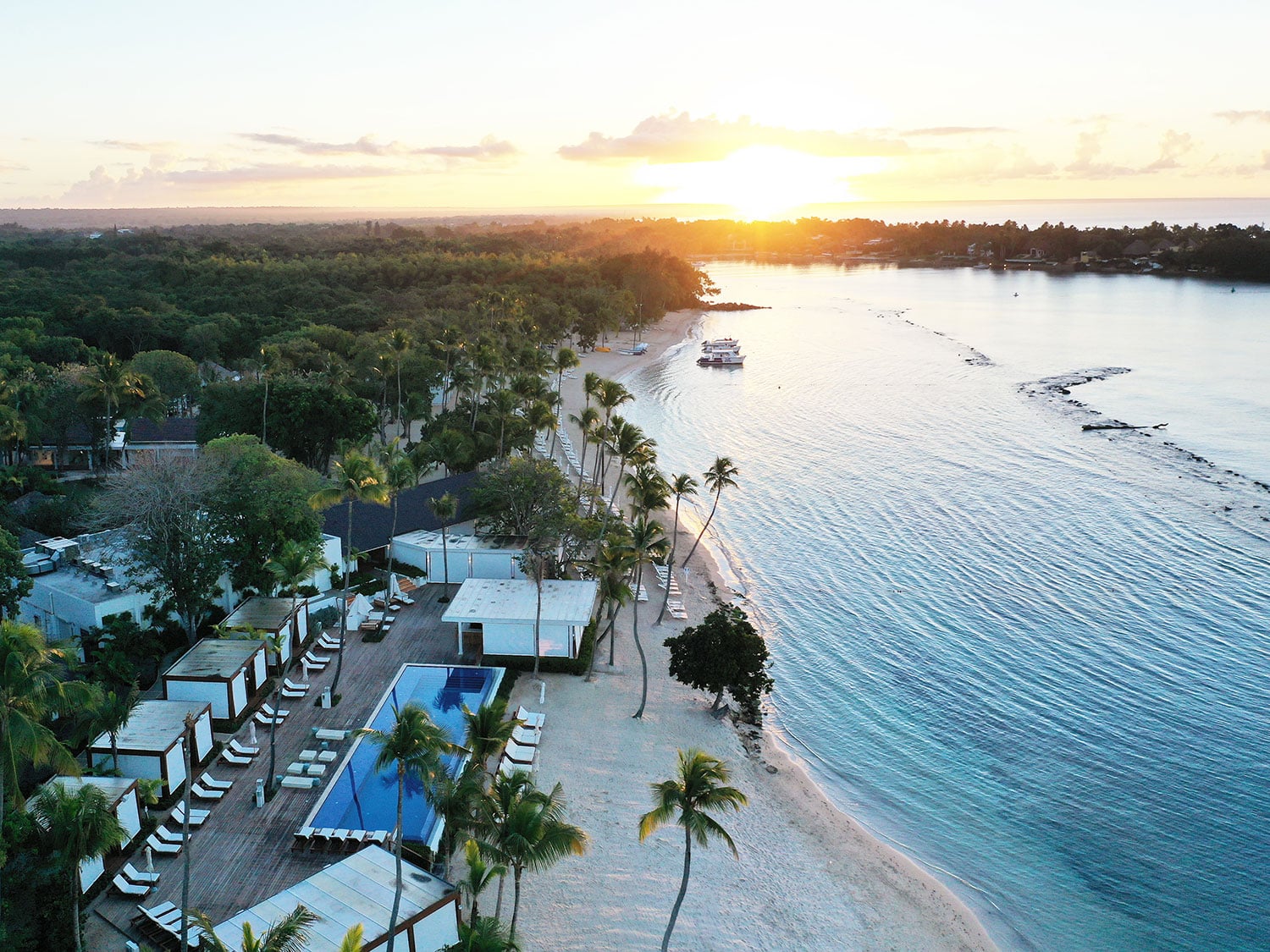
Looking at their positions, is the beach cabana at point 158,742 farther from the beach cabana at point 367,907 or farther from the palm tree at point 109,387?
the palm tree at point 109,387

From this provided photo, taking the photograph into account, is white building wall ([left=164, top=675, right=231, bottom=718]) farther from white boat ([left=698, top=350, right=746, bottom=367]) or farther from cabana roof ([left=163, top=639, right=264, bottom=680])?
white boat ([left=698, top=350, right=746, bottom=367])

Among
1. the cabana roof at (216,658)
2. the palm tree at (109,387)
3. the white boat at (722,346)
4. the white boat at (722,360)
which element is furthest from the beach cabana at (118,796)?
the white boat at (722,346)

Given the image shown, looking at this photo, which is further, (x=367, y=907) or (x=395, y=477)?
(x=395, y=477)

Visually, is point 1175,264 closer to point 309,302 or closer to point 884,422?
point 884,422

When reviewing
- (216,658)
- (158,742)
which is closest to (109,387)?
(216,658)

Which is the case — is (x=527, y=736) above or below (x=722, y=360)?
below

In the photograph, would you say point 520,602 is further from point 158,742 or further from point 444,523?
point 158,742

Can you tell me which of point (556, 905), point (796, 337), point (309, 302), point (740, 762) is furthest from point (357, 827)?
point (796, 337)

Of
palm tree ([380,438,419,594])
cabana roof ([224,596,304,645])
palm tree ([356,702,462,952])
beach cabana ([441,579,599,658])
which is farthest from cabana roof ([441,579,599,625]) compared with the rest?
palm tree ([356,702,462,952])
